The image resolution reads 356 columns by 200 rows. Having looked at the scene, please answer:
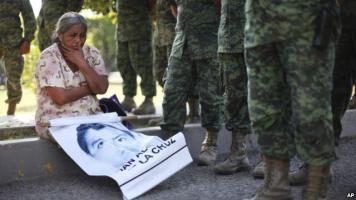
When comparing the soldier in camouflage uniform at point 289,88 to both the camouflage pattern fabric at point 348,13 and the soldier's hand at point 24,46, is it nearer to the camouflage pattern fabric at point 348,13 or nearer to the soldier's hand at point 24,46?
the camouflage pattern fabric at point 348,13

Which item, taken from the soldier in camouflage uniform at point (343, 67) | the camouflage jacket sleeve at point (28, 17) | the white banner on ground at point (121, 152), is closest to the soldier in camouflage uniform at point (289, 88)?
the soldier in camouflage uniform at point (343, 67)

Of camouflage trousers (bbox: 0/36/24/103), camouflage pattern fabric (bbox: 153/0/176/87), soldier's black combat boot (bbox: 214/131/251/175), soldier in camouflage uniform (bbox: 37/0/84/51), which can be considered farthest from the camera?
camouflage trousers (bbox: 0/36/24/103)

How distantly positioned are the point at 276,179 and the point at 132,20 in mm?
3587

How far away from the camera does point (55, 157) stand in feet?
14.5

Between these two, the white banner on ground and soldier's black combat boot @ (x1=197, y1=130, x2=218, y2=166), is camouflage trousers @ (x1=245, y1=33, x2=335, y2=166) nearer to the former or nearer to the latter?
the white banner on ground

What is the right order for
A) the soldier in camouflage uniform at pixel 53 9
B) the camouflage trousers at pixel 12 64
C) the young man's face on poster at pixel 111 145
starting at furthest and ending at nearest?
the camouflage trousers at pixel 12 64
the soldier in camouflage uniform at pixel 53 9
the young man's face on poster at pixel 111 145

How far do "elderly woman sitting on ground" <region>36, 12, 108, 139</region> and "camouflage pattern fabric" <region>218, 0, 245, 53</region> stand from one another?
3.26ft

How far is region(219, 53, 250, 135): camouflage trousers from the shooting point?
13.7ft

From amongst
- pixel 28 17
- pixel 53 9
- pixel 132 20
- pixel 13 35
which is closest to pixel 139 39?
pixel 132 20

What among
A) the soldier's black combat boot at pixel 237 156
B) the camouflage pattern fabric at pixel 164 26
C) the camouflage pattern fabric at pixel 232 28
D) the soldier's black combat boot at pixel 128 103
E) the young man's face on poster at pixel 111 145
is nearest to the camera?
the young man's face on poster at pixel 111 145

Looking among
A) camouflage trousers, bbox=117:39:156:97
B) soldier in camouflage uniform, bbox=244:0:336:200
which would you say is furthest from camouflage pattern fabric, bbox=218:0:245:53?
camouflage trousers, bbox=117:39:156:97

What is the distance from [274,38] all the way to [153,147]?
4.21ft

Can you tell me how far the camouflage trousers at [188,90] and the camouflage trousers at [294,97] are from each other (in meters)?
1.44

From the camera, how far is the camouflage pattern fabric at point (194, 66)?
459cm
